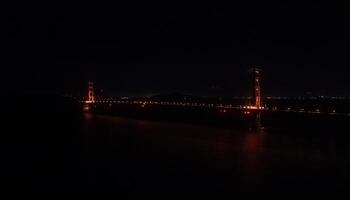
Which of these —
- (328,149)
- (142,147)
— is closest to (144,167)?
(142,147)

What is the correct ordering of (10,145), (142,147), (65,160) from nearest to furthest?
1. (65,160)
2. (10,145)
3. (142,147)

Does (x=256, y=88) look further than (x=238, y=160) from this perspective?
Yes

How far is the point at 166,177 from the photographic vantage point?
38.6 ft

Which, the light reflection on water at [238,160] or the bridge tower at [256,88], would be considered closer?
the light reflection on water at [238,160]

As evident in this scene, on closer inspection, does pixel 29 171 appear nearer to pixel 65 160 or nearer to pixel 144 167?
pixel 65 160

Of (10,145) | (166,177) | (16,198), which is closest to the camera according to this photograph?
(16,198)

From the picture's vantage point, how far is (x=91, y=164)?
1354 centimetres

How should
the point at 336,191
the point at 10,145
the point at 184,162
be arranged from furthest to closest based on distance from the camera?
1. the point at 10,145
2. the point at 184,162
3. the point at 336,191

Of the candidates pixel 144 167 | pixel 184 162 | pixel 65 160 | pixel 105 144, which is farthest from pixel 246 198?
pixel 105 144

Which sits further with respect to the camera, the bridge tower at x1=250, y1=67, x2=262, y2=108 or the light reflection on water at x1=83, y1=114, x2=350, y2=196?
the bridge tower at x1=250, y1=67, x2=262, y2=108

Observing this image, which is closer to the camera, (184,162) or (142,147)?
(184,162)

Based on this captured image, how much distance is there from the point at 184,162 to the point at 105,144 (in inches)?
258

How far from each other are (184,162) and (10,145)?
7.20 metres

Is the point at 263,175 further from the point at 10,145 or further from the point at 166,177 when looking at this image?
the point at 10,145
